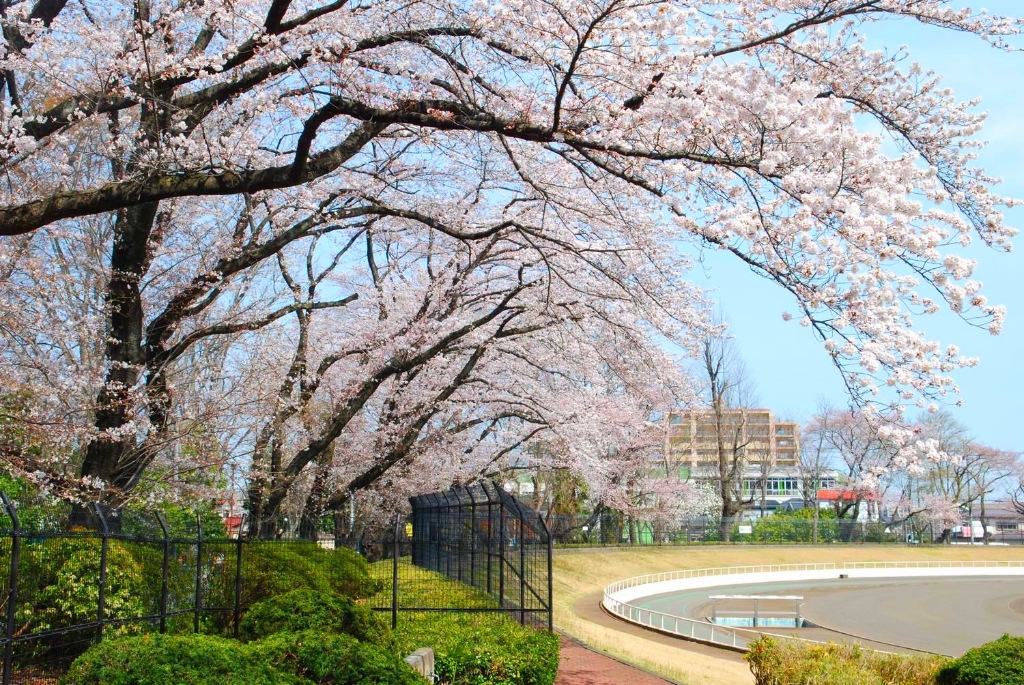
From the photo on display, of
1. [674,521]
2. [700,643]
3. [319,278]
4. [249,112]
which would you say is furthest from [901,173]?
[674,521]

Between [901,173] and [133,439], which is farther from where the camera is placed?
[133,439]

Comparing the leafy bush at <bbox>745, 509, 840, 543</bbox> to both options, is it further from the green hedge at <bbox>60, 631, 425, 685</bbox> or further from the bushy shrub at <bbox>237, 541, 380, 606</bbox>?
the green hedge at <bbox>60, 631, 425, 685</bbox>

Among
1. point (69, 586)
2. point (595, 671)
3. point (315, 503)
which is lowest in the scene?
point (595, 671)

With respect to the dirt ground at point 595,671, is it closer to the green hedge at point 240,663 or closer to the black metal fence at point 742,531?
the green hedge at point 240,663

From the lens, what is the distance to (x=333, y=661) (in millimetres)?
6785

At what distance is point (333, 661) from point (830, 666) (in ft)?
21.7

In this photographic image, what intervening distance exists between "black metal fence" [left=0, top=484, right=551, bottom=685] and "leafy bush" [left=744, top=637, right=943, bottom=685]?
346 cm

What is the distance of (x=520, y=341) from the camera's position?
24359 millimetres

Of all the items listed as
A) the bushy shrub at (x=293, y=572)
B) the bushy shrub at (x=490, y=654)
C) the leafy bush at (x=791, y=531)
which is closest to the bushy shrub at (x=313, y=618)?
the bushy shrub at (x=490, y=654)

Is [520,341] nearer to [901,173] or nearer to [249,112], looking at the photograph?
[249,112]

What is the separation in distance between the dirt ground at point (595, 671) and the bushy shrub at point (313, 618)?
4.58m

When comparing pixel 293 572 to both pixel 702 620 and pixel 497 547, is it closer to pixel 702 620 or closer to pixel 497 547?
pixel 497 547

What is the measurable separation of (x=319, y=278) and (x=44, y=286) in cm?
986

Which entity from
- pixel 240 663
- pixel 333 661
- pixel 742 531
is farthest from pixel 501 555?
pixel 742 531
